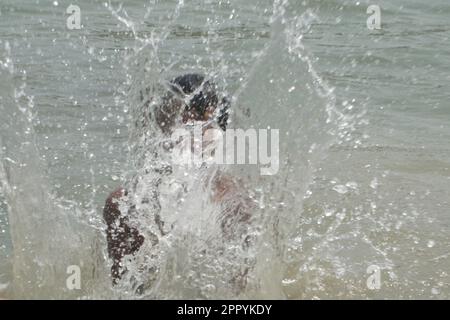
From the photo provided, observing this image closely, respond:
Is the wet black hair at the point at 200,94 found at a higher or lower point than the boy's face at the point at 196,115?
higher

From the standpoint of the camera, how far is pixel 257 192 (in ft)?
14.8

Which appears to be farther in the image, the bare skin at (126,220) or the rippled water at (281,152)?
the rippled water at (281,152)

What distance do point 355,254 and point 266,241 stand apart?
1.07 m

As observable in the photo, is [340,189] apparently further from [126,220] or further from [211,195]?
[126,220]

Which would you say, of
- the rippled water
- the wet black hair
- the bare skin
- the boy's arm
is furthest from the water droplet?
the boy's arm

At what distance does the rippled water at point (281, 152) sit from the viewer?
182 inches

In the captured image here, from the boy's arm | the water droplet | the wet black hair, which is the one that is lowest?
the boy's arm

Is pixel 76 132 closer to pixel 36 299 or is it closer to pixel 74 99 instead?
pixel 74 99

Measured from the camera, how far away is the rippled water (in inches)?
182

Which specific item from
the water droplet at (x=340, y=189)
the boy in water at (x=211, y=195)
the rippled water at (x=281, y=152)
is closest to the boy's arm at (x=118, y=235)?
the boy in water at (x=211, y=195)

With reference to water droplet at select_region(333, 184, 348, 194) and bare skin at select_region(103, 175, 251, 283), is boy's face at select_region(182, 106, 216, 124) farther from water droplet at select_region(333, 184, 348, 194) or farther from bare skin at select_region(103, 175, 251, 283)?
water droplet at select_region(333, 184, 348, 194)

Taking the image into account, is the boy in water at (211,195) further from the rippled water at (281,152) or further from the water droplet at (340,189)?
the water droplet at (340,189)

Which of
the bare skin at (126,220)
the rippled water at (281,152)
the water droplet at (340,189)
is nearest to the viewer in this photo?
the bare skin at (126,220)
